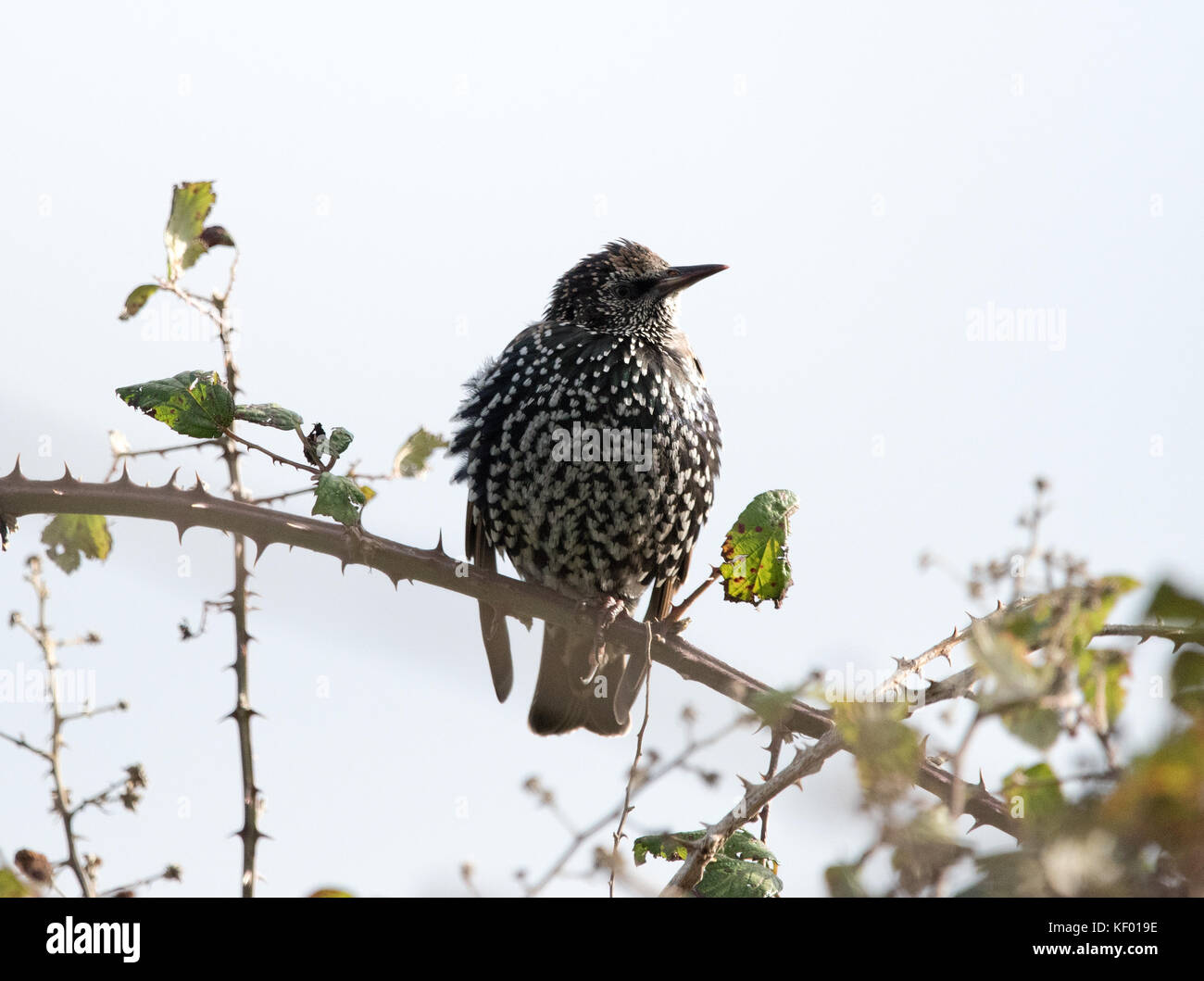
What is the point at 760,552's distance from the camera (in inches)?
109

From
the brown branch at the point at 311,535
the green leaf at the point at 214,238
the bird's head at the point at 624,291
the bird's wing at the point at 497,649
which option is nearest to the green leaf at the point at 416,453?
the brown branch at the point at 311,535

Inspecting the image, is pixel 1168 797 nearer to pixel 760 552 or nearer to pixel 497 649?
pixel 760 552

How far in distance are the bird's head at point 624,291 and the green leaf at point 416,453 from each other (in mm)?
1856

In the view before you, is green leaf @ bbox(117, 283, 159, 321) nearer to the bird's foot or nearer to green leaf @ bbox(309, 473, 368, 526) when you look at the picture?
green leaf @ bbox(309, 473, 368, 526)

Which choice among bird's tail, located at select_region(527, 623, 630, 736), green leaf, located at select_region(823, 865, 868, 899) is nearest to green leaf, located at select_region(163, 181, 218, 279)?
green leaf, located at select_region(823, 865, 868, 899)

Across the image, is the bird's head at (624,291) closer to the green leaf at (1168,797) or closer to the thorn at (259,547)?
the thorn at (259,547)

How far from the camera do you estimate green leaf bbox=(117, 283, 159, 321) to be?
2.96 meters

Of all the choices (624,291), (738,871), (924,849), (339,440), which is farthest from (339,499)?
(624,291)

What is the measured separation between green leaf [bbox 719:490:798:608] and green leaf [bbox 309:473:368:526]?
83 centimetres
